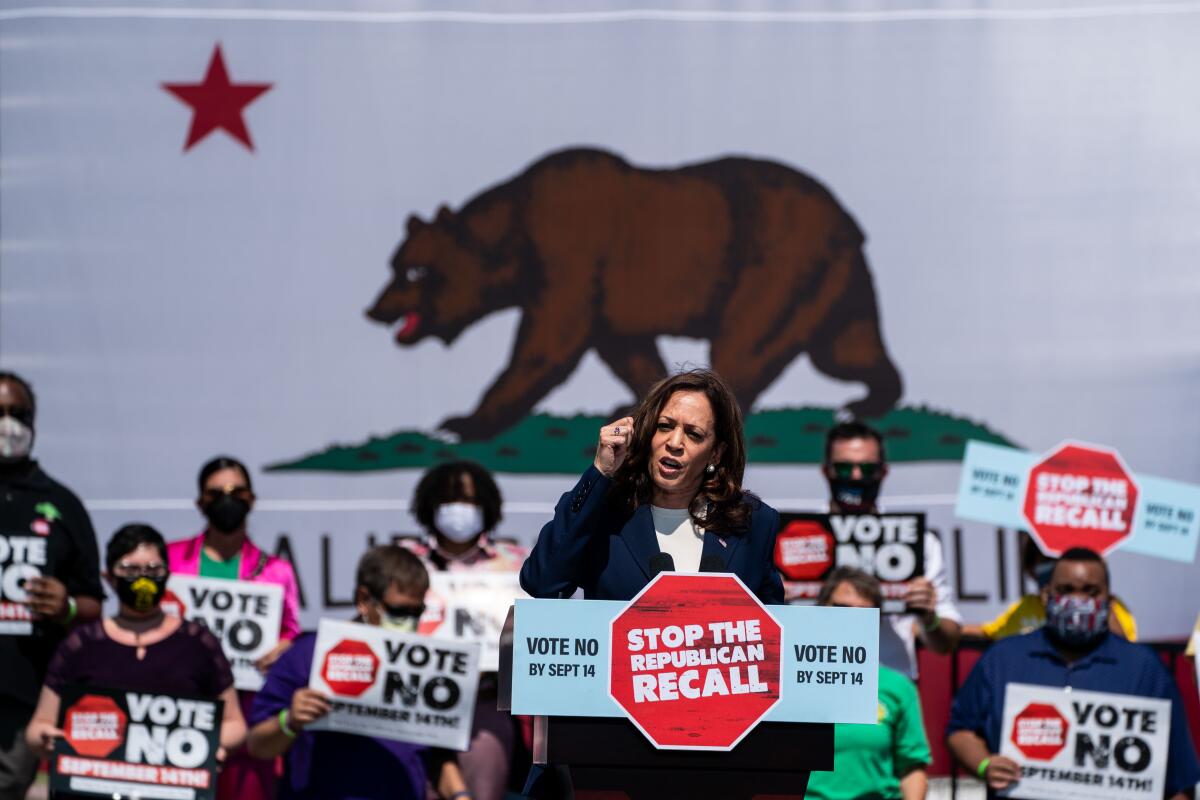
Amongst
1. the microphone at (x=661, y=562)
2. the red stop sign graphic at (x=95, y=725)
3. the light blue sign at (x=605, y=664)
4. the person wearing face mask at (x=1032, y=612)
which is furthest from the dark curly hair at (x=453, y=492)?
the light blue sign at (x=605, y=664)

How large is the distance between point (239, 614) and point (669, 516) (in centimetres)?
330

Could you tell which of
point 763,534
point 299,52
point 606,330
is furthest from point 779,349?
point 763,534

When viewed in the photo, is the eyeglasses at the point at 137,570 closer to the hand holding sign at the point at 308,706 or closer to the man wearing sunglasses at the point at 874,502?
the hand holding sign at the point at 308,706

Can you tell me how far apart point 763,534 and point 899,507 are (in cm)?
479

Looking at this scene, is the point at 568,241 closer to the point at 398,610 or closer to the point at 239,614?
the point at 239,614

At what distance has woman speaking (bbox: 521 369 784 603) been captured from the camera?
3541 millimetres

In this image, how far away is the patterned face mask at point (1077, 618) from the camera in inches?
236

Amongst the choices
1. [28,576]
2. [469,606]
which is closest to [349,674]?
[469,606]

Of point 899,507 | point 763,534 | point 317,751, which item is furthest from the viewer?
point 899,507

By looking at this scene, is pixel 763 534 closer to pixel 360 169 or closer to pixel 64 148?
pixel 360 169

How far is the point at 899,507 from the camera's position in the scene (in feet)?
27.4

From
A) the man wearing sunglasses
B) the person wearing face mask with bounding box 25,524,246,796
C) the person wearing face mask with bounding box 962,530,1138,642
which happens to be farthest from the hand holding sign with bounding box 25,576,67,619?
the person wearing face mask with bounding box 962,530,1138,642

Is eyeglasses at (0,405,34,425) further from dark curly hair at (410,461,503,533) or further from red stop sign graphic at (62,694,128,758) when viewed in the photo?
dark curly hair at (410,461,503,533)

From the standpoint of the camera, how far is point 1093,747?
5.91 metres
